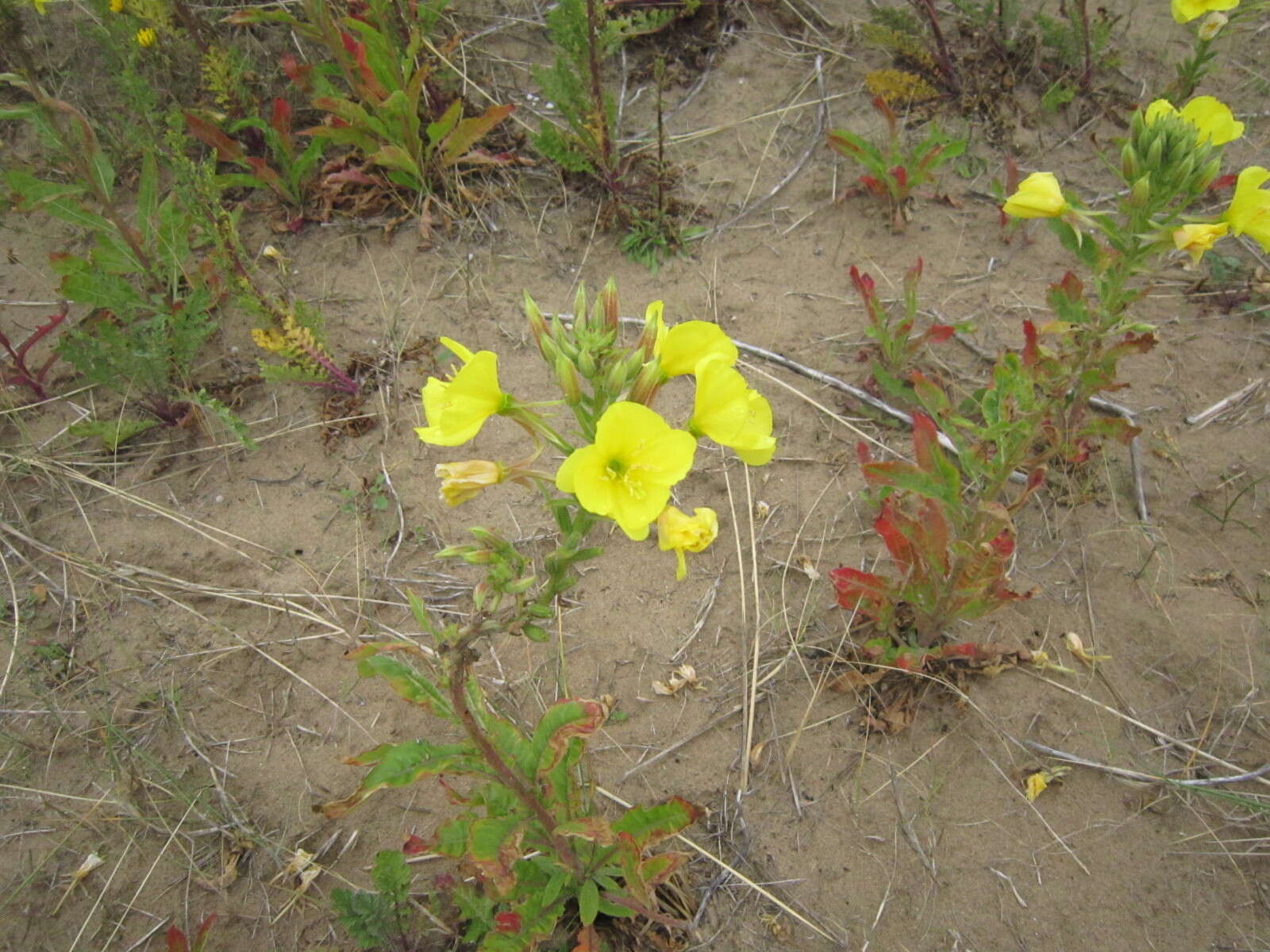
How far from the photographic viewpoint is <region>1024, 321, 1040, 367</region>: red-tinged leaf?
94.0 inches

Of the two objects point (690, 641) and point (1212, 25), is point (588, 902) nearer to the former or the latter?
point (690, 641)

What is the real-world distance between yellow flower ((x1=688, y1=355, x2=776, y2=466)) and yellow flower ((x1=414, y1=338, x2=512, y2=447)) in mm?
408

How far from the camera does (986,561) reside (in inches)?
82.0

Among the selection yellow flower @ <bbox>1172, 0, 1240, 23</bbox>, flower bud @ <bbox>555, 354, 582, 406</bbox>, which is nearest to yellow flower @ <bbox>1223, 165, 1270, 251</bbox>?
yellow flower @ <bbox>1172, 0, 1240, 23</bbox>

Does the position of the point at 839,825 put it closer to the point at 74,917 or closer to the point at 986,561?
the point at 986,561

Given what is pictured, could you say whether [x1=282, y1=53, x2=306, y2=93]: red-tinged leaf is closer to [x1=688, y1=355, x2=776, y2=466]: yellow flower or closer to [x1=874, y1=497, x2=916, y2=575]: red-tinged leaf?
[x1=688, y1=355, x2=776, y2=466]: yellow flower

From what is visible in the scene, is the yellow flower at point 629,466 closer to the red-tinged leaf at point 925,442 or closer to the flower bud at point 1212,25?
the red-tinged leaf at point 925,442

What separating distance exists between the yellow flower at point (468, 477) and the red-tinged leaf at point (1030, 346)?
1.70 m

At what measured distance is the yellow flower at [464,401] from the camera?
4.99 feet

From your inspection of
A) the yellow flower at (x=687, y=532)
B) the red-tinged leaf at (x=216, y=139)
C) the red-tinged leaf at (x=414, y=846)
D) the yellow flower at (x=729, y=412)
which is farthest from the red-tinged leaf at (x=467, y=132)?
the red-tinged leaf at (x=414, y=846)

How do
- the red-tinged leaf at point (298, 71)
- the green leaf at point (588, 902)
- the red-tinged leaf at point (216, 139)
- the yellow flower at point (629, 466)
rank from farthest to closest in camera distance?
the red-tinged leaf at point (298, 71) → the red-tinged leaf at point (216, 139) → the green leaf at point (588, 902) → the yellow flower at point (629, 466)

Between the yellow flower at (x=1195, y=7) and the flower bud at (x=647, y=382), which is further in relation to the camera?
the yellow flower at (x=1195, y=7)

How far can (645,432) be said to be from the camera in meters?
1.54

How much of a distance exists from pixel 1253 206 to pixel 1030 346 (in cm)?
63
